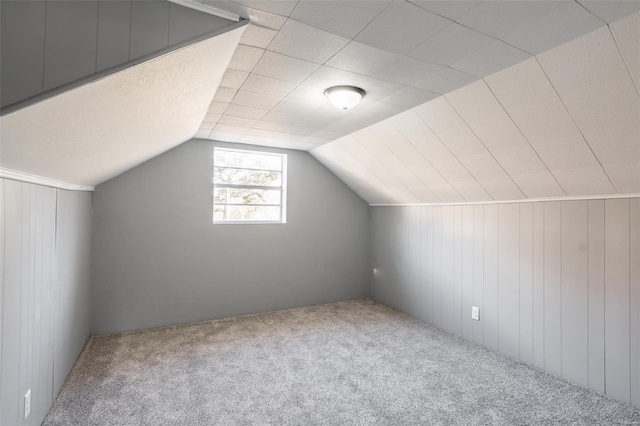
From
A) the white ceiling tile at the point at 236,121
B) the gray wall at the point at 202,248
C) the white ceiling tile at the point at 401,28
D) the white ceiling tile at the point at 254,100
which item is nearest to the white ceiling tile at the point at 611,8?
the white ceiling tile at the point at 401,28

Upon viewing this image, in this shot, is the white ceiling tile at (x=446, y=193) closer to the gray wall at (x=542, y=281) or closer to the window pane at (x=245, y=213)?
the gray wall at (x=542, y=281)

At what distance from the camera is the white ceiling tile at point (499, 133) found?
2230 mm

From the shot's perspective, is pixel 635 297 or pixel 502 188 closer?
pixel 635 297

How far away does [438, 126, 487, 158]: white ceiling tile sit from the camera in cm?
252

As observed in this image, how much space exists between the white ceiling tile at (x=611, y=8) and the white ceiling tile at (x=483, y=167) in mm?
1273

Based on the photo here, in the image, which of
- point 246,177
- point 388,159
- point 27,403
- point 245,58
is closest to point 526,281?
point 388,159

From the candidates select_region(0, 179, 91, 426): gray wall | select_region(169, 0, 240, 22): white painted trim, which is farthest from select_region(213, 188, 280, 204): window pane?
select_region(169, 0, 240, 22): white painted trim

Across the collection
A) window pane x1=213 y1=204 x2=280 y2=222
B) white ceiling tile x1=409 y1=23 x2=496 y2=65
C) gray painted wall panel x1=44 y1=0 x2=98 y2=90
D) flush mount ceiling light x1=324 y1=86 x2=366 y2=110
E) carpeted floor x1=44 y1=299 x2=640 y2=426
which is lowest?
carpeted floor x1=44 y1=299 x2=640 y2=426

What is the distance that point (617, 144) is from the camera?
1.93 metres

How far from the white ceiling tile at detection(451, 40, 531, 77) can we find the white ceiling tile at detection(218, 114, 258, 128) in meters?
1.87

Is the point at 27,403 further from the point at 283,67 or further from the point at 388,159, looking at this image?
the point at 388,159

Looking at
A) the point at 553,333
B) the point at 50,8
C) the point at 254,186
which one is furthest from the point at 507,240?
the point at 50,8

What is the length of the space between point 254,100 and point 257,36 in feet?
3.01

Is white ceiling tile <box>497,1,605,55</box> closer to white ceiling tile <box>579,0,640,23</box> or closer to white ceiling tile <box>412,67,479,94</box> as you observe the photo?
white ceiling tile <box>579,0,640,23</box>
